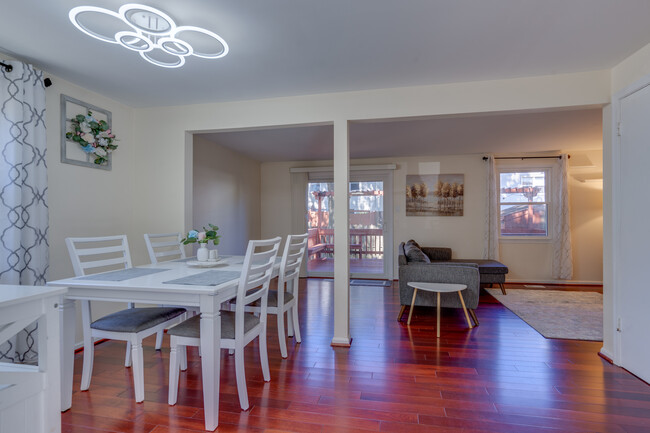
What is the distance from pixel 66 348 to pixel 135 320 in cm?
36

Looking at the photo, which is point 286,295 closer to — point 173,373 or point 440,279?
point 173,373

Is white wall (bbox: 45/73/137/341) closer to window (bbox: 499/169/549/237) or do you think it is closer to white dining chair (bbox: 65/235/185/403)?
white dining chair (bbox: 65/235/185/403)

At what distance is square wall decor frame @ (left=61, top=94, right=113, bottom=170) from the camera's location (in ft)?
8.84

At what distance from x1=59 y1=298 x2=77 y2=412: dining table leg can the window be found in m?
5.95

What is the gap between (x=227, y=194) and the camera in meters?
5.21

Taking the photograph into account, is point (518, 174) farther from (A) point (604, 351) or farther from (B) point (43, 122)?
(B) point (43, 122)

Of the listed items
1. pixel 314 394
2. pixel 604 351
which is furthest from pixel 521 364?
pixel 314 394

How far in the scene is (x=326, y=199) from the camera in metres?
6.37

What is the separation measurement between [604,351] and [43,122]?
4595 millimetres

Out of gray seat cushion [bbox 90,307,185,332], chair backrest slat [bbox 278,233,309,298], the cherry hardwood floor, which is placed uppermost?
chair backrest slat [bbox 278,233,309,298]

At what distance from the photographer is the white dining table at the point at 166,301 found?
5.66 feet

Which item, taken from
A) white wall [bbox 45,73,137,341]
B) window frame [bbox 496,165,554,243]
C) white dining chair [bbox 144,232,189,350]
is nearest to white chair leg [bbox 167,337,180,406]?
white dining chair [bbox 144,232,189,350]

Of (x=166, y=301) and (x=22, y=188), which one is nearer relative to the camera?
(x=166, y=301)

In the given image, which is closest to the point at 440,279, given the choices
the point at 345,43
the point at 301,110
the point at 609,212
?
the point at 609,212
